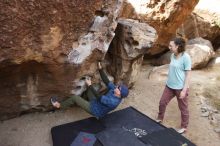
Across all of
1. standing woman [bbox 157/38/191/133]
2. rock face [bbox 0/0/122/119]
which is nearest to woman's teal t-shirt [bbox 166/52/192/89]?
standing woman [bbox 157/38/191/133]

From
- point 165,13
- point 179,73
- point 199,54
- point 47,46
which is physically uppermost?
point 165,13

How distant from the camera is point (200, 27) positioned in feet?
34.5

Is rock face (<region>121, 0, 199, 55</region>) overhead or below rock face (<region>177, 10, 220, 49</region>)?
overhead

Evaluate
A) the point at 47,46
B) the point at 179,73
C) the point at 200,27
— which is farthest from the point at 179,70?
the point at 200,27

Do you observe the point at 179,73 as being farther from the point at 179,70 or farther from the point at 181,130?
the point at 181,130

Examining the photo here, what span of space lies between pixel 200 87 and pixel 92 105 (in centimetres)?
314

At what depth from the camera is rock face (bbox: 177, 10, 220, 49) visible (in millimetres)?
10477

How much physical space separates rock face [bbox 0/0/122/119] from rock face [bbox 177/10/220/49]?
5869 millimetres

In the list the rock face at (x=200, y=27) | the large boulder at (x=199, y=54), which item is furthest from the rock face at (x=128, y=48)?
the rock face at (x=200, y=27)

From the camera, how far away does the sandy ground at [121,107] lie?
15.8 ft

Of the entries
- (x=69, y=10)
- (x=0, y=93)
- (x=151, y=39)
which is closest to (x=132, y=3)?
(x=151, y=39)

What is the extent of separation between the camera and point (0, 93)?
15.9ft

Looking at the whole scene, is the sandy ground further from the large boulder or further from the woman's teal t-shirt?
the large boulder

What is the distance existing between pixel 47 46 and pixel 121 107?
2141 mm
